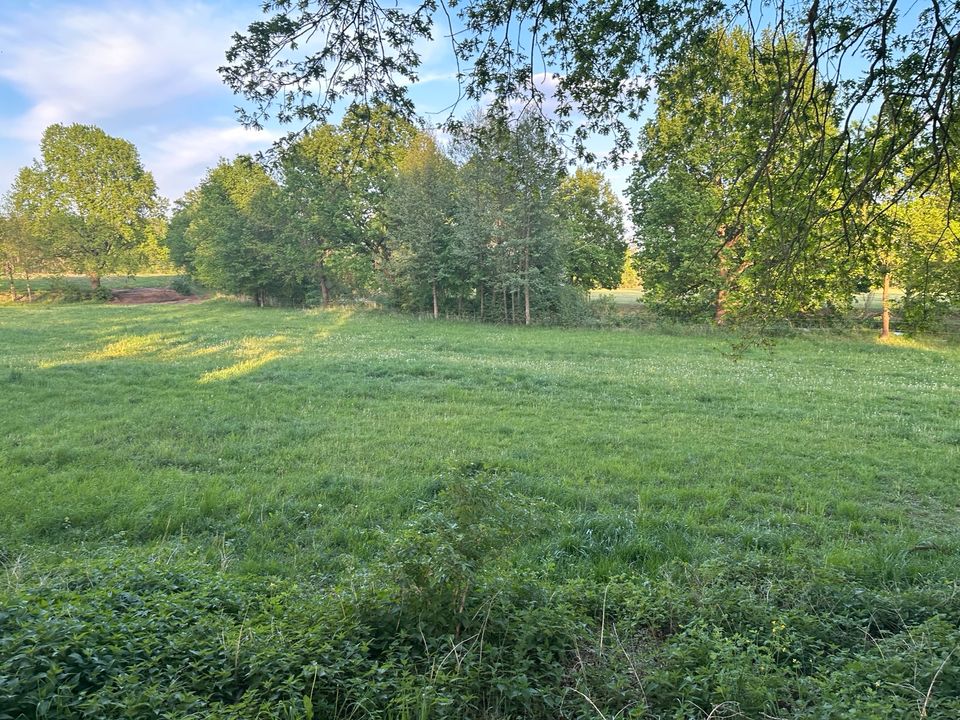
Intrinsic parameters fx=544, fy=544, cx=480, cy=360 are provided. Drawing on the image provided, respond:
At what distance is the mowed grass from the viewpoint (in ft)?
17.9

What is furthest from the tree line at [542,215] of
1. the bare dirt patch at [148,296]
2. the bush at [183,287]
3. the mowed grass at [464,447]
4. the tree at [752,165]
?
the bush at [183,287]

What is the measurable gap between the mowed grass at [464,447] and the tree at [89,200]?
33540mm

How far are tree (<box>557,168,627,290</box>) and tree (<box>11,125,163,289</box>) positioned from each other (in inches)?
1489

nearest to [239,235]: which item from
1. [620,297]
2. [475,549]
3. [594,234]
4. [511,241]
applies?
[511,241]

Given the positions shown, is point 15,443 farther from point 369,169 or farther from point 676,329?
point 676,329

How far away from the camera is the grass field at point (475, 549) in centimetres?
272

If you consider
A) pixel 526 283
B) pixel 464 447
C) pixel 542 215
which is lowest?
pixel 464 447

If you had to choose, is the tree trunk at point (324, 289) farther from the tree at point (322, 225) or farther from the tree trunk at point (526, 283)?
the tree trunk at point (526, 283)

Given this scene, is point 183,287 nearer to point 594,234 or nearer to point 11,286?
point 11,286

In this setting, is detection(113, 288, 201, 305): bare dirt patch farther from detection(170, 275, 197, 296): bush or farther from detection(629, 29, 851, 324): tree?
detection(629, 29, 851, 324): tree

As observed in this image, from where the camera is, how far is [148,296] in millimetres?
46625

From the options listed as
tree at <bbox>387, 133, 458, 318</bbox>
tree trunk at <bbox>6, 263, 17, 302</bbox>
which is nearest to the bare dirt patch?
tree trunk at <bbox>6, 263, 17, 302</bbox>

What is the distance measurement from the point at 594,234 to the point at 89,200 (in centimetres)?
4385

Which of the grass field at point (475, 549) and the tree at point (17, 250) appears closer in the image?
the grass field at point (475, 549)
